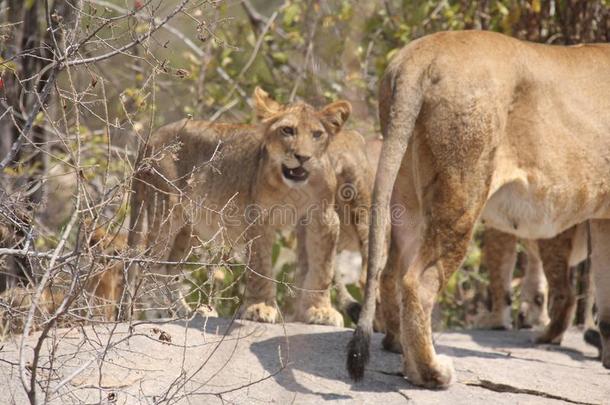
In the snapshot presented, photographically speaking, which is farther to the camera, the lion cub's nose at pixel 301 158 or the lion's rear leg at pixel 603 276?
the lion cub's nose at pixel 301 158

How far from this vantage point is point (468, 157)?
5.36m

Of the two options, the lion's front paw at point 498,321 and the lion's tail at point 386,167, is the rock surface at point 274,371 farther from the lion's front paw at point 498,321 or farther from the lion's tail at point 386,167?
the lion's front paw at point 498,321

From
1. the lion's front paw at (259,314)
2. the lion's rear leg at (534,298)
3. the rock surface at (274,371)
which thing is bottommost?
the rock surface at (274,371)

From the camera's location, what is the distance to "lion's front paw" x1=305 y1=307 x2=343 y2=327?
668cm

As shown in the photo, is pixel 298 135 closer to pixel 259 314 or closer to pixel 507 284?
pixel 259 314

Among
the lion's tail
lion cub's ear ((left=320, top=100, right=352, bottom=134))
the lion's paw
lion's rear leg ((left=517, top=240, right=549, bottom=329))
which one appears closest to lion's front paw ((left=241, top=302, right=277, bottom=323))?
the lion's paw

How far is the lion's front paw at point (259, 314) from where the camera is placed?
21.2 feet

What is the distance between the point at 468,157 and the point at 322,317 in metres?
1.73

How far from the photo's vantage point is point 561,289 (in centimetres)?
708

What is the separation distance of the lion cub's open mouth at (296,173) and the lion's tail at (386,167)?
97 centimetres

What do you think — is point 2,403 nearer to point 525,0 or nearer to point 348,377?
point 348,377

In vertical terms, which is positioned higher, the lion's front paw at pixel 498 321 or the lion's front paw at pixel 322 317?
the lion's front paw at pixel 498 321

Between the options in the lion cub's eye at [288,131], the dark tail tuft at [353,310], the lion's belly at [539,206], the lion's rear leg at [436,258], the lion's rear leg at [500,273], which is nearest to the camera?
the lion's rear leg at [436,258]

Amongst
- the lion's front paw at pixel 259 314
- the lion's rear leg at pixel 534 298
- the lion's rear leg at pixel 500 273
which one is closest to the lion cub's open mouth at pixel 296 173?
the lion's front paw at pixel 259 314
